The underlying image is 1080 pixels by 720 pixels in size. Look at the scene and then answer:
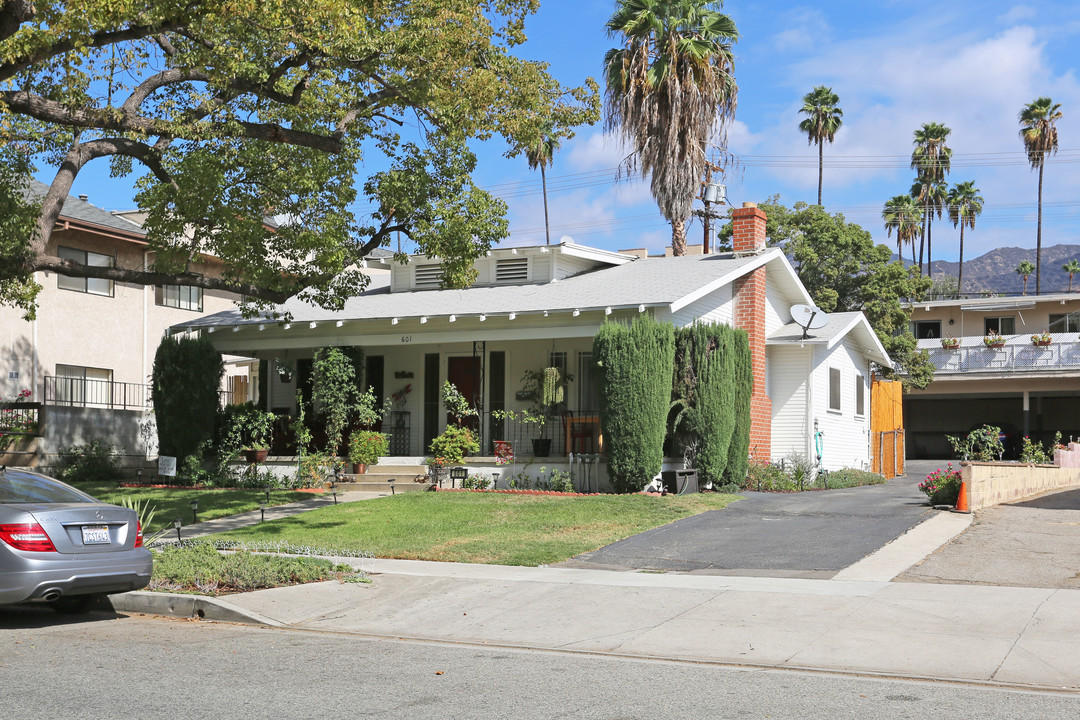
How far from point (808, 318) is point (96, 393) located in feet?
60.7

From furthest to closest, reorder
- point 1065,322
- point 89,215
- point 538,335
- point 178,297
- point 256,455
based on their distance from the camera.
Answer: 1. point 1065,322
2. point 178,297
3. point 89,215
4. point 256,455
5. point 538,335

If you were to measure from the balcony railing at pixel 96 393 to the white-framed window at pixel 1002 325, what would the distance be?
32875mm

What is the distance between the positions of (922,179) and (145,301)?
47.0 m

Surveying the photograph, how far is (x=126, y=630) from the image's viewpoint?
9.14 m

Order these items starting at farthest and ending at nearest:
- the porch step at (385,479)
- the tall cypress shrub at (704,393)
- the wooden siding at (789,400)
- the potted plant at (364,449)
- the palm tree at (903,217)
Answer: the palm tree at (903,217)
the wooden siding at (789,400)
the potted plant at (364,449)
the porch step at (385,479)
the tall cypress shrub at (704,393)

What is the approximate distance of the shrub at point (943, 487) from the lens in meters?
16.7

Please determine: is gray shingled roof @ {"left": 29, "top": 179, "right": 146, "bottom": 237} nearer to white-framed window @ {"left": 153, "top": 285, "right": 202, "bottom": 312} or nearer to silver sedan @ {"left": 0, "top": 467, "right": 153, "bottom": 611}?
white-framed window @ {"left": 153, "top": 285, "right": 202, "bottom": 312}

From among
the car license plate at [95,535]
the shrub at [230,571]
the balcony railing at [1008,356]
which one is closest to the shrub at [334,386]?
the shrub at [230,571]

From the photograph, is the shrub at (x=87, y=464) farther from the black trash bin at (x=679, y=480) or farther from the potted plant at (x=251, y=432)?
the black trash bin at (x=679, y=480)

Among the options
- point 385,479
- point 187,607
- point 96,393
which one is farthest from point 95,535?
point 96,393

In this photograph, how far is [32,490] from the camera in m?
9.59

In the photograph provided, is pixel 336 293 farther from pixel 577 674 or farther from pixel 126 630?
pixel 577 674

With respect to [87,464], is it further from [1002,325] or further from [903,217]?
[903,217]

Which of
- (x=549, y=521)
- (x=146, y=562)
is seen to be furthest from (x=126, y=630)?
(x=549, y=521)
